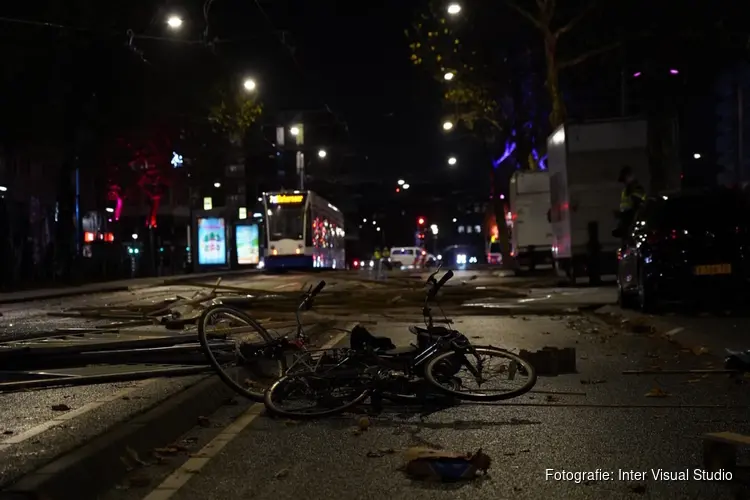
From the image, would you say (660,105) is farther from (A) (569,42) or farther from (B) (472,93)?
(B) (472,93)

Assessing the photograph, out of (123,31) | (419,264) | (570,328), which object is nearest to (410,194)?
(419,264)

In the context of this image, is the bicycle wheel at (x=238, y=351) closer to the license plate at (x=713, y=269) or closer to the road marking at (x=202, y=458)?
the road marking at (x=202, y=458)

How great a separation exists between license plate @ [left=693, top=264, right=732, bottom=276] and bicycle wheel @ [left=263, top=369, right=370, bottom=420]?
7.89 meters

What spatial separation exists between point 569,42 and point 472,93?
18.7 feet

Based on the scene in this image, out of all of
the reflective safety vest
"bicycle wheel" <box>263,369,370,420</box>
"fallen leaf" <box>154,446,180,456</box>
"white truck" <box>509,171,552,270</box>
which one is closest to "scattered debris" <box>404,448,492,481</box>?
"bicycle wheel" <box>263,369,370,420</box>

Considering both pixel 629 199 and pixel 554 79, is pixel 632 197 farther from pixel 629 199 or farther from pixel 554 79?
pixel 554 79

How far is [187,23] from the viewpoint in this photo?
29797 millimetres

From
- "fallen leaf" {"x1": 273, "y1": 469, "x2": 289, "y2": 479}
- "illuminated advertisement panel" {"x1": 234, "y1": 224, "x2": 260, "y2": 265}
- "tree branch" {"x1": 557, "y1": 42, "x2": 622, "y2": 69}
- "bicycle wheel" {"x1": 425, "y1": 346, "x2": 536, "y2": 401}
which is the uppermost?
"tree branch" {"x1": 557, "y1": 42, "x2": 622, "y2": 69}

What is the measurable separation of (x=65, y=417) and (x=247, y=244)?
138 feet

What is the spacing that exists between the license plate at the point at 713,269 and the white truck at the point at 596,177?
24.5 ft

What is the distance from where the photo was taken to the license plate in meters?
13.2

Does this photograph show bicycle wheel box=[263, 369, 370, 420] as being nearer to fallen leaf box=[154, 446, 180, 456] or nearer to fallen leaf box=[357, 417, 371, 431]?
fallen leaf box=[357, 417, 371, 431]

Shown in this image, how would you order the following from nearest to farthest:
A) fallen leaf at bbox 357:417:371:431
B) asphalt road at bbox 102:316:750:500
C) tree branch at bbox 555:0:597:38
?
asphalt road at bbox 102:316:750:500, fallen leaf at bbox 357:417:371:431, tree branch at bbox 555:0:597:38

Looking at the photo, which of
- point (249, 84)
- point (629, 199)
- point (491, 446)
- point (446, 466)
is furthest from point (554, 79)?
point (446, 466)
